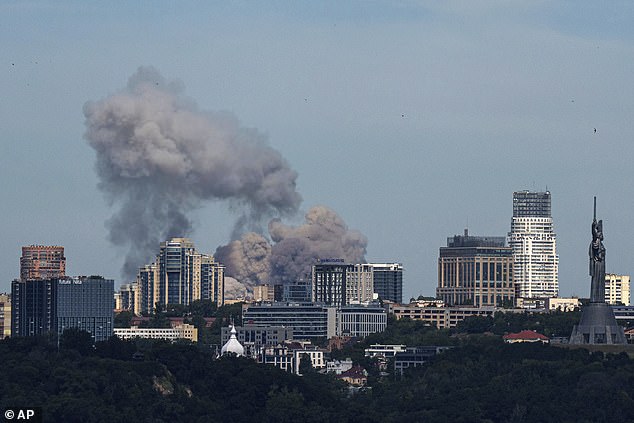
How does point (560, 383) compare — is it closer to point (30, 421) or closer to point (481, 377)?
point (481, 377)

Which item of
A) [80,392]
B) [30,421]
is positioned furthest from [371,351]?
[30,421]

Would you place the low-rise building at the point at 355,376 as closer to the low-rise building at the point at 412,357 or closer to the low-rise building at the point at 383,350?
the low-rise building at the point at 412,357

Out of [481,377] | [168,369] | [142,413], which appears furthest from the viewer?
[481,377]

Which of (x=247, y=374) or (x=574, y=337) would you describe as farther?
(x=574, y=337)

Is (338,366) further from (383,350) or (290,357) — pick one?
(383,350)

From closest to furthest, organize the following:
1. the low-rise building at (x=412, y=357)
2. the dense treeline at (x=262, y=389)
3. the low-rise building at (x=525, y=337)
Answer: the dense treeline at (x=262, y=389)
the low-rise building at (x=412, y=357)
the low-rise building at (x=525, y=337)

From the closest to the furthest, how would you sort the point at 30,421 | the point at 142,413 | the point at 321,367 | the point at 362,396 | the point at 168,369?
the point at 30,421
the point at 142,413
the point at 168,369
the point at 362,396
the point at 321,367

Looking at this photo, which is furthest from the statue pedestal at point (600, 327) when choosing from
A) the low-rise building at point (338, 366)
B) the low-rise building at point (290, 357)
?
the low-rise building at point (290, 357)
